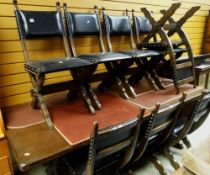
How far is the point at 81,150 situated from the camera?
1423mm

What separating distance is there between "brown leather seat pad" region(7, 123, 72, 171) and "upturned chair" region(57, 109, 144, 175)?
192 millimetres

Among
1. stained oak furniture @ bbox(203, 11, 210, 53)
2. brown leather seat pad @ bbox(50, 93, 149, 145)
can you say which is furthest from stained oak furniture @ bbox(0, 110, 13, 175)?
stained oak furniture @ bbox(203, 11, 210, 53)

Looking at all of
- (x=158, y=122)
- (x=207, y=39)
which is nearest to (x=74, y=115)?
(x=158, y=122)

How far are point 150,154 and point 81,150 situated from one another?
2.37 ft

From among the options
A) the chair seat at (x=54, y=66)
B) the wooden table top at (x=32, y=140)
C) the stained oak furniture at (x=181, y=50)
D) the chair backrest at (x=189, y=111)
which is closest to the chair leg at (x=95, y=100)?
the wooden table top at (x=32, y=140)

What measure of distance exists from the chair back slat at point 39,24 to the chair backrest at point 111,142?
1145 millimetres

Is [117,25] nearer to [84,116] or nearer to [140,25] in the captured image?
[140,25]

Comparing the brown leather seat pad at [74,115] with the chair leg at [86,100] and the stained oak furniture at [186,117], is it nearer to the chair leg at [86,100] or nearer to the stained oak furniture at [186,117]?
the chair leg at [86,100]

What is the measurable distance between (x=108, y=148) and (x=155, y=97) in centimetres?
99

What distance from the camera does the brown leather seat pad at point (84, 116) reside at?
128cm

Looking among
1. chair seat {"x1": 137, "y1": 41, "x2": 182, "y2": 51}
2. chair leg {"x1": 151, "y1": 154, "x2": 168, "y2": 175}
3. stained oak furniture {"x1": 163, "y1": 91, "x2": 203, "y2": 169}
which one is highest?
chair seat {"x1": 137, "y1": 41, "x2": 182, "y2": 51}

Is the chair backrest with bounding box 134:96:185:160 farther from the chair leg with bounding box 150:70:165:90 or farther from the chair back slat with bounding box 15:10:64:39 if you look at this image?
the chair back slat with bounding box 15:10:64:39

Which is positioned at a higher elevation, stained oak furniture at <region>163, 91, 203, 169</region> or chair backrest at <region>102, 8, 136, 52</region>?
chair backrest at <region>102, 8, 136, 52</region>

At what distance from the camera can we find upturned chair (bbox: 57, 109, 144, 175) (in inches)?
37.7
